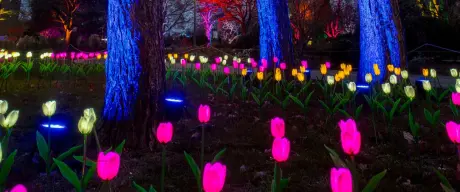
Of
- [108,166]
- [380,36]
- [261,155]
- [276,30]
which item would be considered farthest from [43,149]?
[380,36]

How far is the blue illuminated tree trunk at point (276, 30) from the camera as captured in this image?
7.10 metres

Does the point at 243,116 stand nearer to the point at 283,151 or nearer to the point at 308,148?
the point at 308,148

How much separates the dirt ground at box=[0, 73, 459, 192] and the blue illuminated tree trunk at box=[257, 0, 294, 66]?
6.09ft

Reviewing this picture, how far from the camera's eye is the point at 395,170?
2.93 m

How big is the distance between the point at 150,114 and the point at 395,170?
1.96 meters

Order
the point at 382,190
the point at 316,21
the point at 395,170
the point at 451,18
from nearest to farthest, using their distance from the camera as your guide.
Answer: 1. the point at 382,190
2. the point at 395,170
3. the point at 451,18
4. the point at 316,21

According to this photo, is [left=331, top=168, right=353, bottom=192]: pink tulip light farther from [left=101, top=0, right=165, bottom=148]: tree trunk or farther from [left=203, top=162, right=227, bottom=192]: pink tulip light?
[left=101, top=0, right=165, bottom=148]: tree trunk

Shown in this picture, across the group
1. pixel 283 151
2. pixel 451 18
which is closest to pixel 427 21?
pixel 451 18

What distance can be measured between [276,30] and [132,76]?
4026mm

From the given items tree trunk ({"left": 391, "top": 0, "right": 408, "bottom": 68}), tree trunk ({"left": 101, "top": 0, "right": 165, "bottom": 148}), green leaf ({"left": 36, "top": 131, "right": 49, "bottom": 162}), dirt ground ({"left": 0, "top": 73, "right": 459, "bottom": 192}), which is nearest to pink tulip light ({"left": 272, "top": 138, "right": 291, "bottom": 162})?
dirt ground ({"left": 0, "top": 73, "right": 459, "bottom": 192})

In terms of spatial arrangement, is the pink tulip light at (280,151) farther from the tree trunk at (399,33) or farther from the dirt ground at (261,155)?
the tree trunk at (399,33)

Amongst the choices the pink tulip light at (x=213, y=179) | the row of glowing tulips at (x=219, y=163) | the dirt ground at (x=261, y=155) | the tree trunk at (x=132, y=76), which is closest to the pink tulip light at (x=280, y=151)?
the row of glowing tulips at (x=219, y=163)

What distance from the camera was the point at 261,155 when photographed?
332 cm

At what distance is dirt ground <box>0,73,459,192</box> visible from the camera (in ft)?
8.71
